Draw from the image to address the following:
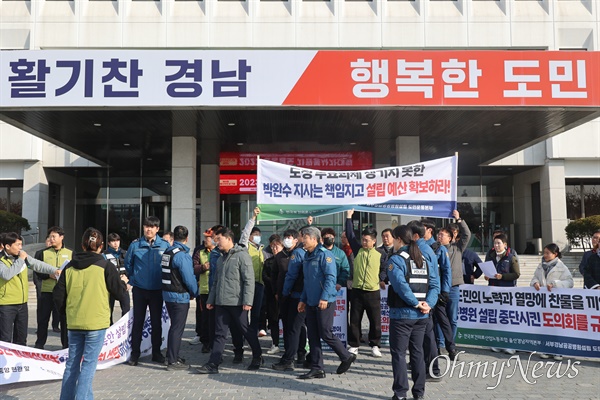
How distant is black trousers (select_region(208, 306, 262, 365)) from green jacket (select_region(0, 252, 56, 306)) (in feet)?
8.15

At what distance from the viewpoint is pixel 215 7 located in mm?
22547

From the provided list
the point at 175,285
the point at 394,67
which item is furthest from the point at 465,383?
the point at 394,67

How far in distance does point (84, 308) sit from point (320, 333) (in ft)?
9.41

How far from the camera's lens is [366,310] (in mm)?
7578

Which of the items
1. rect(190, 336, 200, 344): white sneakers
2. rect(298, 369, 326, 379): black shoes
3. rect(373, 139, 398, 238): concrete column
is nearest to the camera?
rect(298, 369, 326, 379): black shoes

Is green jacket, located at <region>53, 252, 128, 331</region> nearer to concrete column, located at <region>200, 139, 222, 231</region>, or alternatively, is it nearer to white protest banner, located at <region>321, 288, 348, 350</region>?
white protest banner, located at <region>321, 288, 348, 350</region>

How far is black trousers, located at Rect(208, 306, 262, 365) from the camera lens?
262 inches

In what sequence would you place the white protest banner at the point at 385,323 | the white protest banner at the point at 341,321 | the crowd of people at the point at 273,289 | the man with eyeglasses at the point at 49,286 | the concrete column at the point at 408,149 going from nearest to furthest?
the crowd of people at the point at 273,289, the man with eyeglasses at the point at 49,286, the white protest banner at the point at 341,321, the white protest banner at the point at 385,323, the concrete column at the point at 408,149

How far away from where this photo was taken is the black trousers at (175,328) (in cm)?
698

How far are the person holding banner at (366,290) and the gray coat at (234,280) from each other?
5.50 feet

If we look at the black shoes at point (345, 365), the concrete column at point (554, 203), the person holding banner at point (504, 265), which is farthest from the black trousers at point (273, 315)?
the concrete column at point (554, 203)

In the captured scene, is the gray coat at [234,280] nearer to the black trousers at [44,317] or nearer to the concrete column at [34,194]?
the black trousers at [44,317]

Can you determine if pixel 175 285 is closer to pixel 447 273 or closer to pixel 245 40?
pixel 447 273

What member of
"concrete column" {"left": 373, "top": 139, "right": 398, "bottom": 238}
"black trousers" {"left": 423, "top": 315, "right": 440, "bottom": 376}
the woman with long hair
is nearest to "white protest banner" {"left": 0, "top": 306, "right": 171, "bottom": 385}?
"black trousers" {"left": 423, "top": 315, "right": 440, "bottom": 376}
